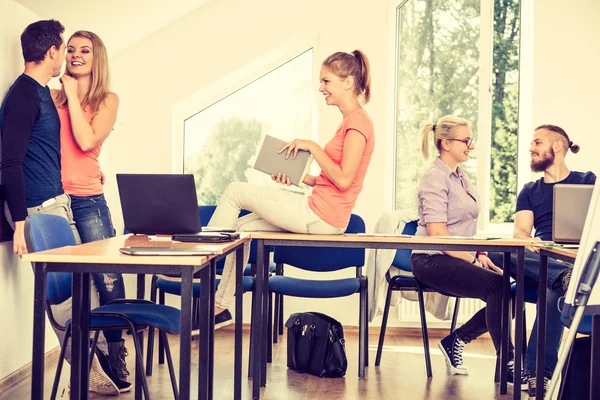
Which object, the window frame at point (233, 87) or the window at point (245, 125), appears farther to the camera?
the window at point (245, 125)

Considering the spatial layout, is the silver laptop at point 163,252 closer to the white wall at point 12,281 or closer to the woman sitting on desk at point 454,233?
the white wall at point 12,281

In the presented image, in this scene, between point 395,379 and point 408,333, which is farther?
point 408,333

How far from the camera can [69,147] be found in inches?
130

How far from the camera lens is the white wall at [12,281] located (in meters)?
3.24

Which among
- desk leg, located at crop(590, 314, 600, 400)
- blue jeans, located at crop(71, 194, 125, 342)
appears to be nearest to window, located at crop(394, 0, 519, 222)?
blue jeans, located at crop(71, 194, 125, 342)

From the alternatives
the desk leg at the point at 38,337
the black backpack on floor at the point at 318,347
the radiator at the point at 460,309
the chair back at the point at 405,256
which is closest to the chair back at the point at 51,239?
the desk leg at the point at 38,337

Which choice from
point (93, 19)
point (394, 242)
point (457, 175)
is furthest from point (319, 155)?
point (93, 19)

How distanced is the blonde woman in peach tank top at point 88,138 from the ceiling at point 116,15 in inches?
25.7

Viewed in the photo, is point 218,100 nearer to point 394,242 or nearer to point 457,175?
point 457,175

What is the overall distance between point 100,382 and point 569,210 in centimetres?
212

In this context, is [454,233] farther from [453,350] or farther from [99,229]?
[99,229]

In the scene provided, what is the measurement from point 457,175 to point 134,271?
85.5 inches

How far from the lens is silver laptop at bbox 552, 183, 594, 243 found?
299cm

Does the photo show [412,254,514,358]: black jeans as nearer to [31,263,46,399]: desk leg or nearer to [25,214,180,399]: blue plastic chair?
[25,214,180,399]: blue plastic chair
